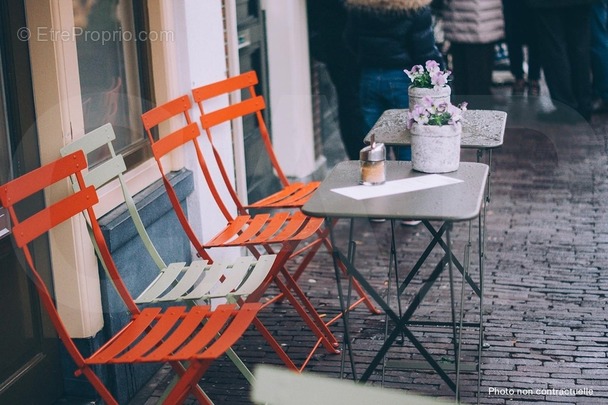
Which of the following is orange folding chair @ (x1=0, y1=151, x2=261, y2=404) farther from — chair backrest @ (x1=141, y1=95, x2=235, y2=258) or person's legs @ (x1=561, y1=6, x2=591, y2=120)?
person's legs @ (x1=561, y1=6, x2=591, y2=120)

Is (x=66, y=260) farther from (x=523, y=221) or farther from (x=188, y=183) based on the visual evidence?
(x=523, y=221)

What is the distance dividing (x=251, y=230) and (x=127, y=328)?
3.98 ft

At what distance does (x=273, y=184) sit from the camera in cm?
775

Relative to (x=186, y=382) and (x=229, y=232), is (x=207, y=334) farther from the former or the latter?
(x=229, y=232)

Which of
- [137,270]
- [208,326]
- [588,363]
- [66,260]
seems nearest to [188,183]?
[137,270]

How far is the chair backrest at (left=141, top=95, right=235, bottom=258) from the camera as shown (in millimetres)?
4734

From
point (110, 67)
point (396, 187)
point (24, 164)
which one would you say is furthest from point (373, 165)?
point (110, 67)

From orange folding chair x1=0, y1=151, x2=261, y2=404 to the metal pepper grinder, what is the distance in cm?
70

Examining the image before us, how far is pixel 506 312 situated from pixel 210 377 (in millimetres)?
1695

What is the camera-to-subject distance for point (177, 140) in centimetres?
496

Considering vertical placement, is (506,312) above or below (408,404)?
below

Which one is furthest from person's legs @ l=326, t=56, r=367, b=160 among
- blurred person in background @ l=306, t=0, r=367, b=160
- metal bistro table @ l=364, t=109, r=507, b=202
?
metal bistro table @ l=364, t=109, r=507, b=202

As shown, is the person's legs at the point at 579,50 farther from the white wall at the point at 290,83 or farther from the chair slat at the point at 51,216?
the chair slat at the point at 51,216

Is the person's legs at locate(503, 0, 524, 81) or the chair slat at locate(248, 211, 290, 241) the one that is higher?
the person's legs at locate(503, 0, 524, 81)
